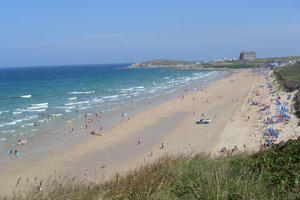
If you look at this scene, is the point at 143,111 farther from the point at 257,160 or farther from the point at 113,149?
the point at 257,160

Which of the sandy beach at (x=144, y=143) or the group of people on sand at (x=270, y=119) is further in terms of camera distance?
the group of people on sand at (x=270, y=119)

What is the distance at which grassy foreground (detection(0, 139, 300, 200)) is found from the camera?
4.51m

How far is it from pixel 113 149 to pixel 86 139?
10.7 feet

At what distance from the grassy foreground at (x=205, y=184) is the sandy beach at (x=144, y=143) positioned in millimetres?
4171

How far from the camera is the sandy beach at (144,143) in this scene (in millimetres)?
14756

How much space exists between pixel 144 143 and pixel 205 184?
15048mm

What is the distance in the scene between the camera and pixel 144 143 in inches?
774

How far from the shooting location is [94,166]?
50.6ft

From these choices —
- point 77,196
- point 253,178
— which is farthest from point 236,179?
point 77,196

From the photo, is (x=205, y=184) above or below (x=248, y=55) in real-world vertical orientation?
above

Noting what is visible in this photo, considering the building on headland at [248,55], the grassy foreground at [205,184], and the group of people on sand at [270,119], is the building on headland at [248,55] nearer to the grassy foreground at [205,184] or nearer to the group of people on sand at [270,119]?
the group of people on sand at [270,119]

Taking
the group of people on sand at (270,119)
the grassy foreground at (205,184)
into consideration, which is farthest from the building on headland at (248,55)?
the grassy foreground at (205,184)

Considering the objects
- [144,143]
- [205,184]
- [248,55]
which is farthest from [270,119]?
[248,55]

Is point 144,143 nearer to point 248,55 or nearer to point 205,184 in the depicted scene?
point 205,184
